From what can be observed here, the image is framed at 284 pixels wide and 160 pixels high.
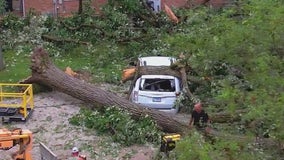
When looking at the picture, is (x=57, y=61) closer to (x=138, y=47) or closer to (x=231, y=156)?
(x=138, y=47)

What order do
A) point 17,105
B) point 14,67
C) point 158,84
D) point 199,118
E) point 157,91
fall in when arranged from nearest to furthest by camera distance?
point 199,118, point 17,105, point 157,91, point 158,84, point 14,67

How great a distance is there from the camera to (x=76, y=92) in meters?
19.1

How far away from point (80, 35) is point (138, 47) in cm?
260

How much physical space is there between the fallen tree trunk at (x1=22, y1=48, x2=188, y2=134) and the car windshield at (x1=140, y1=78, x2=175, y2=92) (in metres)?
1.24

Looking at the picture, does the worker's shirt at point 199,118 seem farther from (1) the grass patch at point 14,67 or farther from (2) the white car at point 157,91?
(1) the grass patch at point 14,67

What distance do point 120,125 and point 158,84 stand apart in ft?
10.3

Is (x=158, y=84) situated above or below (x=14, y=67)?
below

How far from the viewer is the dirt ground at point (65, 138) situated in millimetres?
15859

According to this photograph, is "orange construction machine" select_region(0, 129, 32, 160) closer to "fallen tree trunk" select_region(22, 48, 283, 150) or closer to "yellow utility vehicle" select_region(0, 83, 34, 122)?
"yellow utility vehicle" select_region(0, 83, 34, 122)

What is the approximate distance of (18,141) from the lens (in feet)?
47.0

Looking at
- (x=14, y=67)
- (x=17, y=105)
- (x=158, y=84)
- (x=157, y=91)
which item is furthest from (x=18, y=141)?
(x=14, y=67)

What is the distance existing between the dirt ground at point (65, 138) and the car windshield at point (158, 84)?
193cm

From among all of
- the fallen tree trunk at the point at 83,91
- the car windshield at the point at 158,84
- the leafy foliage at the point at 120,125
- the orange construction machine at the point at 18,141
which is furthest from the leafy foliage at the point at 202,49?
the orange construction machine at the point at 18,141

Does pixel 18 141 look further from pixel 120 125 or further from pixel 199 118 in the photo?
pixel 199 118
